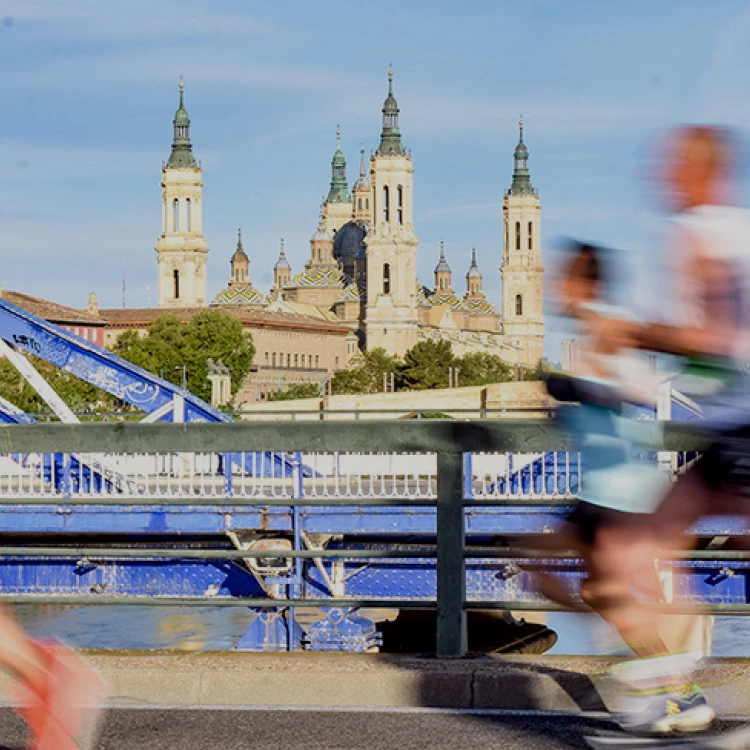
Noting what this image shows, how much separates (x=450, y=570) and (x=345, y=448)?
629mm

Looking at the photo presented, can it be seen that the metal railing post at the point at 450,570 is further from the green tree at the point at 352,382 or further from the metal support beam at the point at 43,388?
the green tree at the point at 352,382

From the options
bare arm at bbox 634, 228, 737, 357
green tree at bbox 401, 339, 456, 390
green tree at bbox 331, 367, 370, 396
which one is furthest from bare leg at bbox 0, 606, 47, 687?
green tree at bbox 401, 339, 456, 390

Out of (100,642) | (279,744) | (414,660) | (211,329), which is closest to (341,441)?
(414,660)

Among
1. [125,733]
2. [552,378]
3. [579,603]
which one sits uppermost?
[552,378]

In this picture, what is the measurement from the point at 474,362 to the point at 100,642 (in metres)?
158

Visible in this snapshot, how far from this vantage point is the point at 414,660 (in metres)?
6.93

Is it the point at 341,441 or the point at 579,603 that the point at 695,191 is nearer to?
the point at 579,603

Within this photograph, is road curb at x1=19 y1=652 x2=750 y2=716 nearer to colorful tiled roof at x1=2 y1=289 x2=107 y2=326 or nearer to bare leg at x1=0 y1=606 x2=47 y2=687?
bare leg at x1=0 y1=606 x2=47 y2=687

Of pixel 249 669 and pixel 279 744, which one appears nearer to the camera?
pixel 279 744

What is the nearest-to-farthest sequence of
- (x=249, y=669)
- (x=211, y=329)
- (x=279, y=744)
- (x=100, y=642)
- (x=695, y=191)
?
(x=695, y=191), (x=279, y=744), (x=249, y=669), (x=100, y=642), (x=211, y=329)

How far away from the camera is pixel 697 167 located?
189 inches

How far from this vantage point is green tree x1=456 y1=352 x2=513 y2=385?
6895 inches

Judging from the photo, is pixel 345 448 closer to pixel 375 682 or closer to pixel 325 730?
pixel 375 682

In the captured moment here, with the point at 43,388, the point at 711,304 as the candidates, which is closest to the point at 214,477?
the point at 43,388
